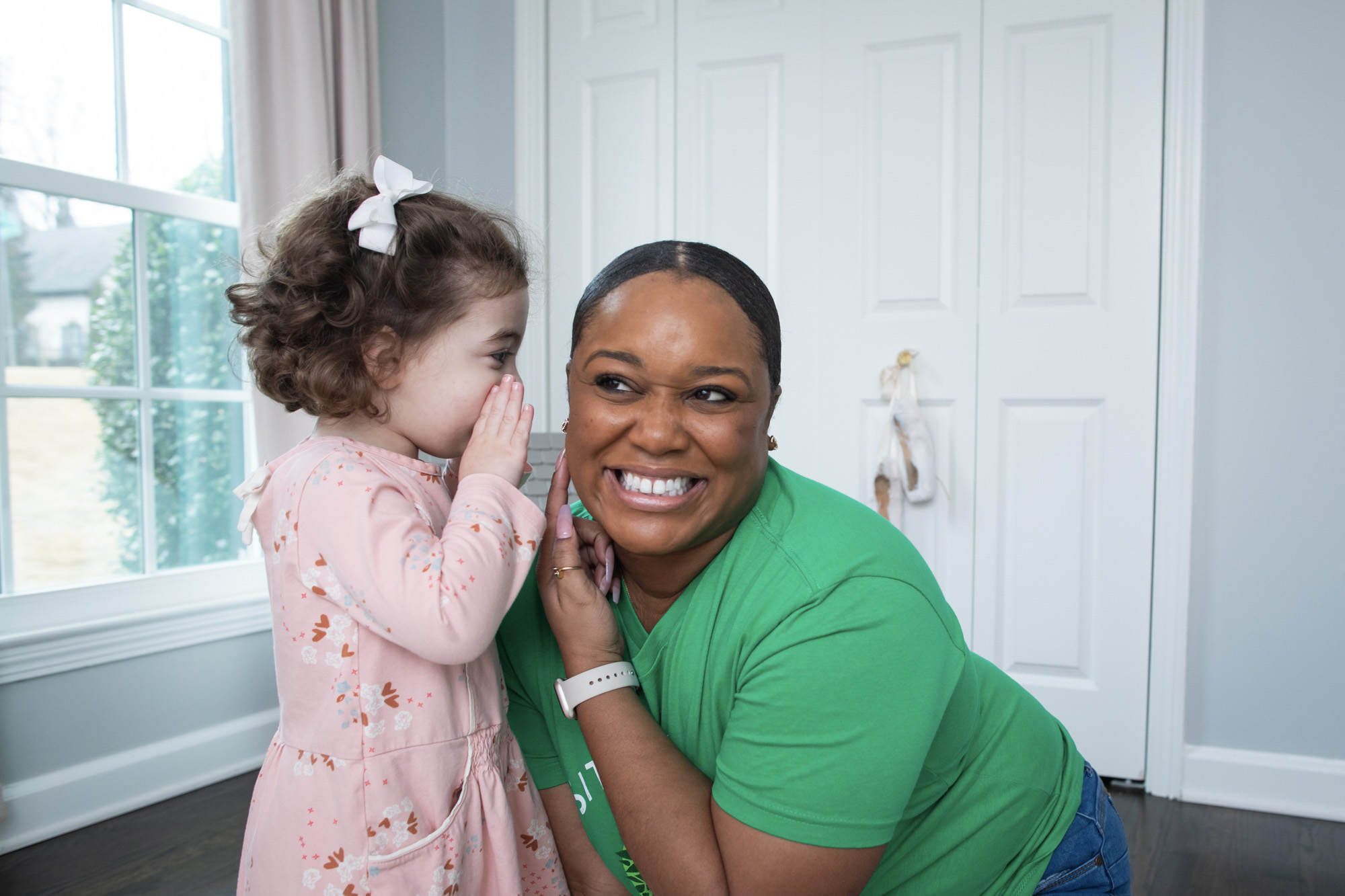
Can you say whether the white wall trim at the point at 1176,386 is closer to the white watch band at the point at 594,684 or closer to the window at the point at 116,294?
the white watch band at the point at 594,684

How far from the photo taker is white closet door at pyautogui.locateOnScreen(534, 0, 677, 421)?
2.91 metres

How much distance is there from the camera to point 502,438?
3.41ft

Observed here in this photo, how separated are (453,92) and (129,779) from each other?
2396 mm

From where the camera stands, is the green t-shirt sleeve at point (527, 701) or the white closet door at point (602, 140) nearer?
the green t-shirt sleeve at point (527, 701)

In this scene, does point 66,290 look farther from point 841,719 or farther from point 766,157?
point 841,719

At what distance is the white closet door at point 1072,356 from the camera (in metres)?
2.41

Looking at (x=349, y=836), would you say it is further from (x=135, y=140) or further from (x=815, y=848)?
(x=135, y=140)

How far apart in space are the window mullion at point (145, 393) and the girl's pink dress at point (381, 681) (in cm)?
177

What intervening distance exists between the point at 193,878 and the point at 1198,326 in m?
2.77

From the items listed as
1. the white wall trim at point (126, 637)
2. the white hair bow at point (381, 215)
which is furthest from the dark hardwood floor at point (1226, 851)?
the white wall trim at point (126, 637)

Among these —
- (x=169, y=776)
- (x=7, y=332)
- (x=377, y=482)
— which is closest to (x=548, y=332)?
(x=7, y=332)

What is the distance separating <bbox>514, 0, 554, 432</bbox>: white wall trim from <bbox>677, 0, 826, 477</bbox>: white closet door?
0.51 metres

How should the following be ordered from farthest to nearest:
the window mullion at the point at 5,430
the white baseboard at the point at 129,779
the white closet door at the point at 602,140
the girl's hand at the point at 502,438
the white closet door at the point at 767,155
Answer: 1. the white closet door at the point at 602,140
2. the white closet door at the point at 767,155
3. the window mullion at the point at 5,430
4. the white baseboard at the point at 129,779
5. the girl's hand at the point at 502,438

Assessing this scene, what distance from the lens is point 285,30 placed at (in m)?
2.55
